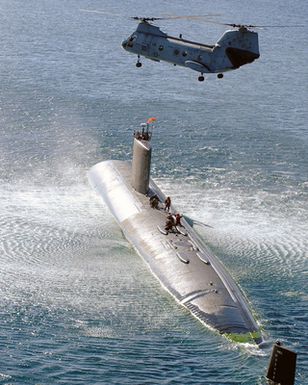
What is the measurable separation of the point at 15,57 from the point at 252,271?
2841 inches

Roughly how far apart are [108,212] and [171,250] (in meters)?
14.1

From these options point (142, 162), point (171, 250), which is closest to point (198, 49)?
point (142, 162)

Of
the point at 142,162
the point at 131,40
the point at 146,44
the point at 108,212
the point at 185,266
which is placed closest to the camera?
the point at 185,266

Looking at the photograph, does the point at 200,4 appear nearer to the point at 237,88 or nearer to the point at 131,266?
the point at 237,88

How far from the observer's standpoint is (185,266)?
51.8 m

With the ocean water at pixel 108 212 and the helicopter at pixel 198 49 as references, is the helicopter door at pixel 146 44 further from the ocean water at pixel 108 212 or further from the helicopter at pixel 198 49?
the ocean water at pixel 108 212

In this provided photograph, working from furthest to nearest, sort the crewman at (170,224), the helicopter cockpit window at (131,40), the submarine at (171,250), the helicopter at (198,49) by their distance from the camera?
1. the helicopter cockpit window at (131,40)
2. the helicopter at (198,49)
3. the crewman at (170,224)
4. the submarine at (171,250)

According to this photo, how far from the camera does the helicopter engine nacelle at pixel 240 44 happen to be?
6256 centimetres

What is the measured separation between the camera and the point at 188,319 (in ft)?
155

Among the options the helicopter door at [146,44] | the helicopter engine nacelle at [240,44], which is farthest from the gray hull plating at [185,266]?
the helicopter engine nacelle at [240,44]

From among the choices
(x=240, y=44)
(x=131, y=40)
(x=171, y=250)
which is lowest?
(x=171, y=250)

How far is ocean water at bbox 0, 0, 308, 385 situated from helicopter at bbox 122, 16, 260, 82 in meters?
3.99

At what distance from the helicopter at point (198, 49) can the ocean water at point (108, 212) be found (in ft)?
13.1

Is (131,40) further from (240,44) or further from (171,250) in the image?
(171,250)
